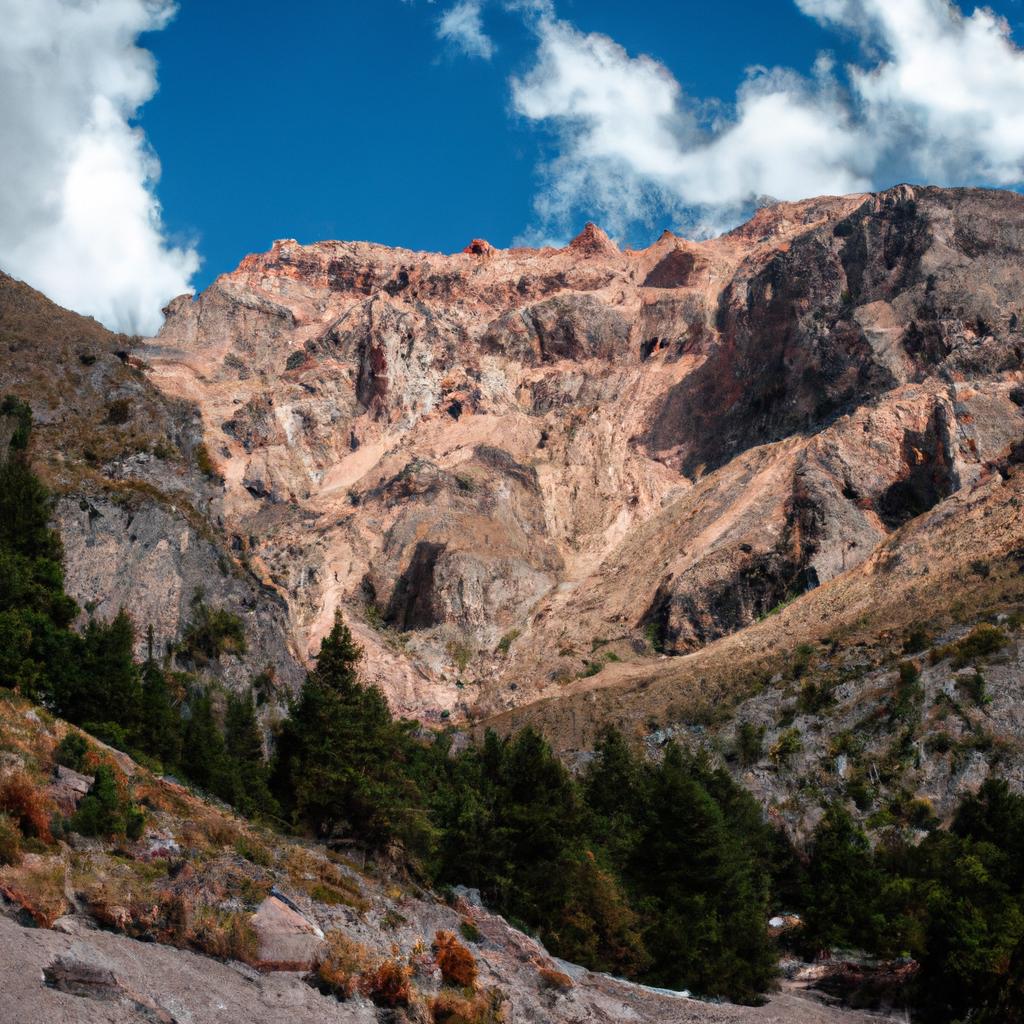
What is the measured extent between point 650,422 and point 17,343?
10081 cm

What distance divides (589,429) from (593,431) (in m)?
0.64

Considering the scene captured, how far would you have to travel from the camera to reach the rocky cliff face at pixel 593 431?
107438 mm

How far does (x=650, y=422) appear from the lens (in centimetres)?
15512

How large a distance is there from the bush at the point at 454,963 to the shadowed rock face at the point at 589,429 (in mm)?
52118

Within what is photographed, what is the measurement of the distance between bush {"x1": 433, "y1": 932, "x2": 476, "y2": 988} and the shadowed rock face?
171 feet

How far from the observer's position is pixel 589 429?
5650 inches

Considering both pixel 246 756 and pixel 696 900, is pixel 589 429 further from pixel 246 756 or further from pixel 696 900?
pixel 696 900

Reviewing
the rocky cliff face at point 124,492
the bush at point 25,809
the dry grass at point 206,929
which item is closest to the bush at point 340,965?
the dry grass at point 206,929

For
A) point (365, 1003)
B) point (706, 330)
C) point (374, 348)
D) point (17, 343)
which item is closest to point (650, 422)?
point (706, 330)

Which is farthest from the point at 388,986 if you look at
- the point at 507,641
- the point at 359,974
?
the point at 507,641

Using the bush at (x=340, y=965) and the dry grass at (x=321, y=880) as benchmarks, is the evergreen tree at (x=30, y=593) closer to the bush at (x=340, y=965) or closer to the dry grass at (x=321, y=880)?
the dry grass at (x=321, y=880)

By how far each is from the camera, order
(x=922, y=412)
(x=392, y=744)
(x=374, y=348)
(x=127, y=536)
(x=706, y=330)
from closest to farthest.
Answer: (x=392, y=744) → (x=127, y=536) → (x=922, y=412) → (x=374, y=348) → (x=706, y=330)

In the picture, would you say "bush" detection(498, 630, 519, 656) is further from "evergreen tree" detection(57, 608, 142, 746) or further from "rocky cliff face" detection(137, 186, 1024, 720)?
"evergreen tree" detection(57, 608, 142, 746)

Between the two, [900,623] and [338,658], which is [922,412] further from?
[338,658]
